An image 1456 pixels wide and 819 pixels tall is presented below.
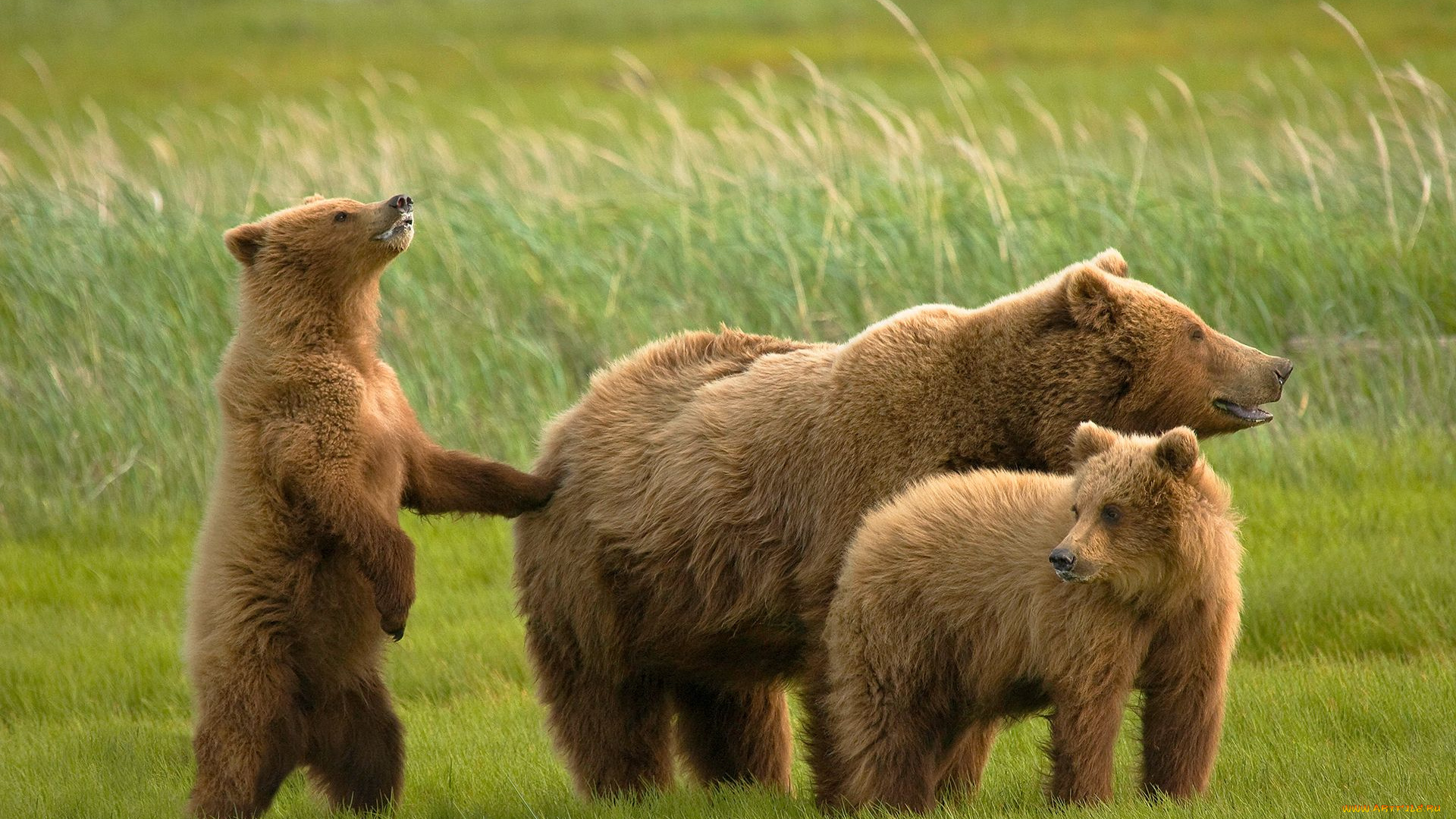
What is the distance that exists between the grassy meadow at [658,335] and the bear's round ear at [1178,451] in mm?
912

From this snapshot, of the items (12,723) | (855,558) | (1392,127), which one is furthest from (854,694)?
(1392,127)

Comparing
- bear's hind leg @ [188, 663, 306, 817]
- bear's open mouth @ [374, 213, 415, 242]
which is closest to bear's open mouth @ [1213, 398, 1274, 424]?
bear's open mouth @ [374, 213, 415, 242]

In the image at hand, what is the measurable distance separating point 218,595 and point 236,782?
24.6 inches

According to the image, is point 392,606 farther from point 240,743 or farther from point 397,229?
point 397,229

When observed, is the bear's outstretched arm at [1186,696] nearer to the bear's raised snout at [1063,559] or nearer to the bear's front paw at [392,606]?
the bear's raised snout at [1063,559]

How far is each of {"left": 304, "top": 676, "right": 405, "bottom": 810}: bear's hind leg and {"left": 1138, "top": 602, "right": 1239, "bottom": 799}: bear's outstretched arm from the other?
2.62 m

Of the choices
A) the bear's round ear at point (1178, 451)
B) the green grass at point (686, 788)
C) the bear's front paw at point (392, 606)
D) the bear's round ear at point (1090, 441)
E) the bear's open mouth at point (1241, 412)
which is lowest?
the green grass at point (686, 788)

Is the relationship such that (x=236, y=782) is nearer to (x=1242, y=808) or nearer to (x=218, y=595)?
(x=218, y=595)

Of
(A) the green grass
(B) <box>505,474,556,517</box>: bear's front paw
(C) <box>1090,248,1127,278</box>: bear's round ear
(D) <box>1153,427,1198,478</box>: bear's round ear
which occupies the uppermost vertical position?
(C) <box>1090,248,1127,278</box>: bear's round ear

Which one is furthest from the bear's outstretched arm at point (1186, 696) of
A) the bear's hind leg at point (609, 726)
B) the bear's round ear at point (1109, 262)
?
the bear's hind leg at point (609, 726)

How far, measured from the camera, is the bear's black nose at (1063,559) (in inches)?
159

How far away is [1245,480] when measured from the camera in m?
8.80

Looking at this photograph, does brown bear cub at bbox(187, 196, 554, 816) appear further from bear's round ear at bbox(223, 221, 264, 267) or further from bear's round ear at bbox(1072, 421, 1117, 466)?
bear's round ear at bbox(1072, 421, 1117, 466)

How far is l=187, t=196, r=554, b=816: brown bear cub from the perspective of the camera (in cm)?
516
